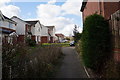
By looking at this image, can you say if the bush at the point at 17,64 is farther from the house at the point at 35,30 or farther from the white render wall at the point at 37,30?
the white render wall at the point at 37,30

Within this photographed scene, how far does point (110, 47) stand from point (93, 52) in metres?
0.77

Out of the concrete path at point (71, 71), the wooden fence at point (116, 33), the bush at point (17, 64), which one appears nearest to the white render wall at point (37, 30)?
the concrete path at point (71, 71)

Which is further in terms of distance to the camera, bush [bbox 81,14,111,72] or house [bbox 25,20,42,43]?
house [bbox 25,20,42,43]

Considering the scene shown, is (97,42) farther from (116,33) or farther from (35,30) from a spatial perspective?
(35,30)

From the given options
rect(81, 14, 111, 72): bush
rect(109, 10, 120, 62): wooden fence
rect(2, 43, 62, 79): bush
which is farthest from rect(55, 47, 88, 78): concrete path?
rect(109, 10, 120, 62): wooden fence

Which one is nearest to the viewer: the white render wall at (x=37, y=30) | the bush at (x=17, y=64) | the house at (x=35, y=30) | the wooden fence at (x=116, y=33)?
the bush at (x=17, y=64)

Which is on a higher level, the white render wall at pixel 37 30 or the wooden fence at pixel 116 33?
the white render wall at pixel 37 30

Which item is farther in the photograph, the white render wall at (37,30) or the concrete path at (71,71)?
the white render wall at (37,30)

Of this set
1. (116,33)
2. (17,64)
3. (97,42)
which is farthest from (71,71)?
(17,64)

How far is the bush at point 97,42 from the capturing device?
16.9 ft

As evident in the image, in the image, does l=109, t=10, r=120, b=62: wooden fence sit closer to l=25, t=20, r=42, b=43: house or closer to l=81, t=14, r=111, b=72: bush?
l=81, t=14, r=111, b=72: bush

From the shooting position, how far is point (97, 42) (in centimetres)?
515

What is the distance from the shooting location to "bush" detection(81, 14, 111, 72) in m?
5.16

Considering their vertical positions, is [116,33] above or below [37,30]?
below
